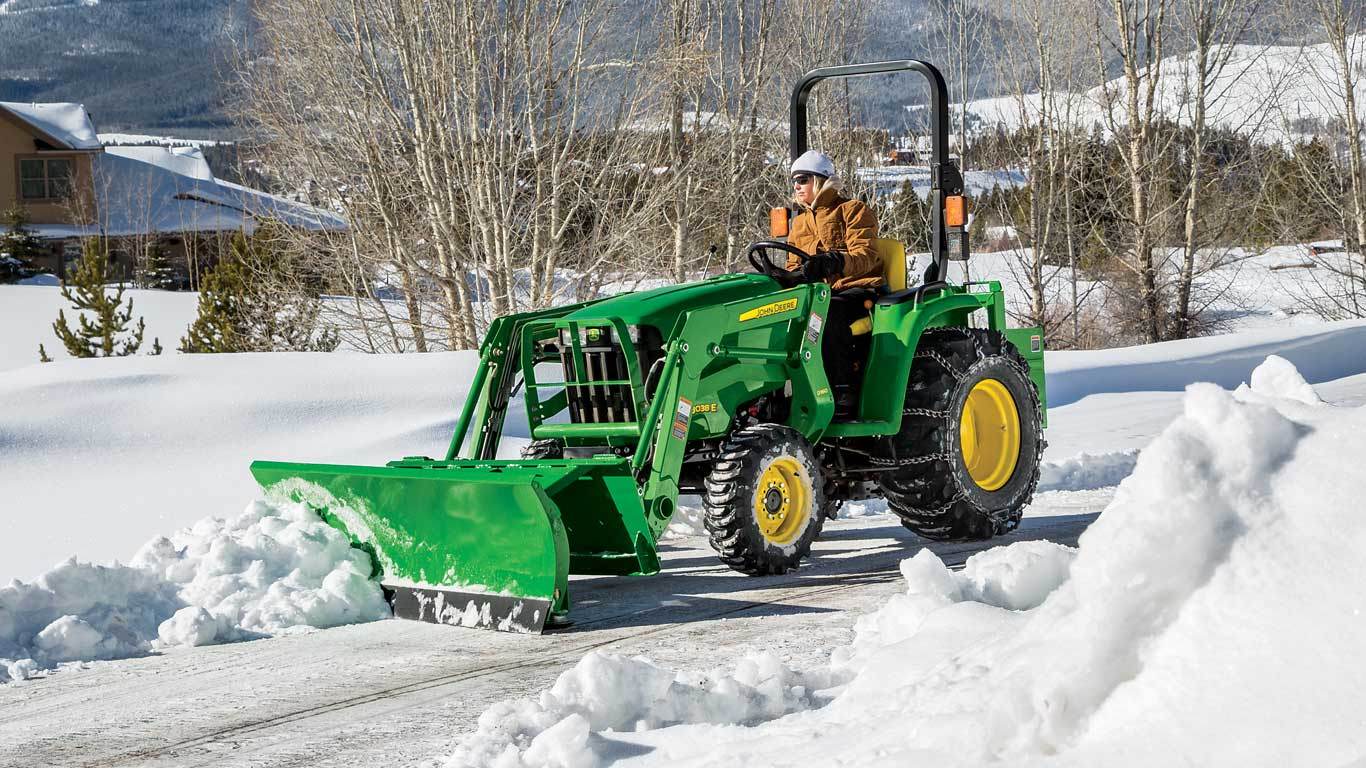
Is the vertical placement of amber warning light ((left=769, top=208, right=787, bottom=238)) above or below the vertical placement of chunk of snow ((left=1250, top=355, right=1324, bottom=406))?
above

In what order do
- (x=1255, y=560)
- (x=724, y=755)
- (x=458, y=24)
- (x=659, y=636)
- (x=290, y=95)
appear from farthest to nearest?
(x=290, y=95), (x=458, y=24), (x=659, y=636), (x=724, y=755), (x=1255, y=560)

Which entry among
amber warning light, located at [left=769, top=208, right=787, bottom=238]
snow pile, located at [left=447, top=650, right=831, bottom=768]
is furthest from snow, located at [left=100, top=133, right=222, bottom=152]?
snow pile, located at [left=447, top=650, right=831, bottom=768]

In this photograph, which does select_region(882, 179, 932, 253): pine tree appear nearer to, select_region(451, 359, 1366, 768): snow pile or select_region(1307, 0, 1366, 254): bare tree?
select_region(1307, 0, 1366, 254): bare tree

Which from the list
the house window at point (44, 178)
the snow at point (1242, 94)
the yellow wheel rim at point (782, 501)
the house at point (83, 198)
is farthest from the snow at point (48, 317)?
the yellow wheel rim at point (782, 501)

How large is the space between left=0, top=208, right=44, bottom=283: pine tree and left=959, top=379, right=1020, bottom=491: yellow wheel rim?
37453 mm

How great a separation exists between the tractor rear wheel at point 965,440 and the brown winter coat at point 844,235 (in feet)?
1.83

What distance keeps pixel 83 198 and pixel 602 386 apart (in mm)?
40163

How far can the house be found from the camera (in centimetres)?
4316

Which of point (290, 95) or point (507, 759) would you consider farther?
point (290, 95)

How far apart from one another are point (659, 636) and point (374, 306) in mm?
16355

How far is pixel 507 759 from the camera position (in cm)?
390

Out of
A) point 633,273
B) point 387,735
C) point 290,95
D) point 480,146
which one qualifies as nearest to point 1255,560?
point 387,735

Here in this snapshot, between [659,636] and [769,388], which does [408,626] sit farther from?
[769,388]

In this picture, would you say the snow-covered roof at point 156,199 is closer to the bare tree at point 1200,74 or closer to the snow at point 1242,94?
the snow at point 1242,94
